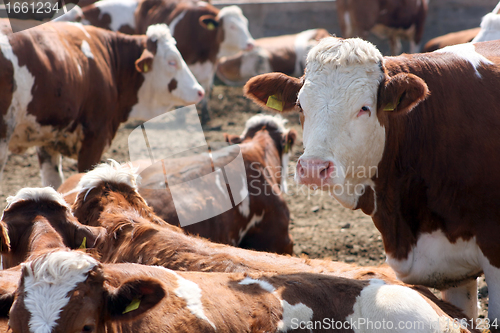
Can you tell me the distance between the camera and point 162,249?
2.88 m

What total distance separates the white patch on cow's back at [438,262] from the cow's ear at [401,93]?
0.78 meters

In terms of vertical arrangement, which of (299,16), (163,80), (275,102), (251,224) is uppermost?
(275,102)

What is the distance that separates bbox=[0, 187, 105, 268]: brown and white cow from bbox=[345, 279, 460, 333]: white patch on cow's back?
1.46 metres

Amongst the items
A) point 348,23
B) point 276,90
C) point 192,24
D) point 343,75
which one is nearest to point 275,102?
point 276,90

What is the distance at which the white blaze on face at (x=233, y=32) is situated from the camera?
32.5ft

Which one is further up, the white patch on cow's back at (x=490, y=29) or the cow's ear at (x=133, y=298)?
the white patch on cow's back at (x=490, y=29)

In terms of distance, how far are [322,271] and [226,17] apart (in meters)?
7.80

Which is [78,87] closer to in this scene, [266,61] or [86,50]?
[86,50]

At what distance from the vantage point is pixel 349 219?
19.6 ft

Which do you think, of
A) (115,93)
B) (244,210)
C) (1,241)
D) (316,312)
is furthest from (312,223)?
(1,241)

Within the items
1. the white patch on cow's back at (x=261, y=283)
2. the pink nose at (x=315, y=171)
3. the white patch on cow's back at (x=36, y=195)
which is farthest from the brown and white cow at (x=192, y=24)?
the white patch on cow's back at (x=261, y=283)

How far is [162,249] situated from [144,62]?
3.87 meters

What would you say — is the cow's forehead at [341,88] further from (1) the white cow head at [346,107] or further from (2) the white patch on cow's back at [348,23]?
(2) the white patch on cow's back at [348,23]

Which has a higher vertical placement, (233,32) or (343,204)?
(343,204)
